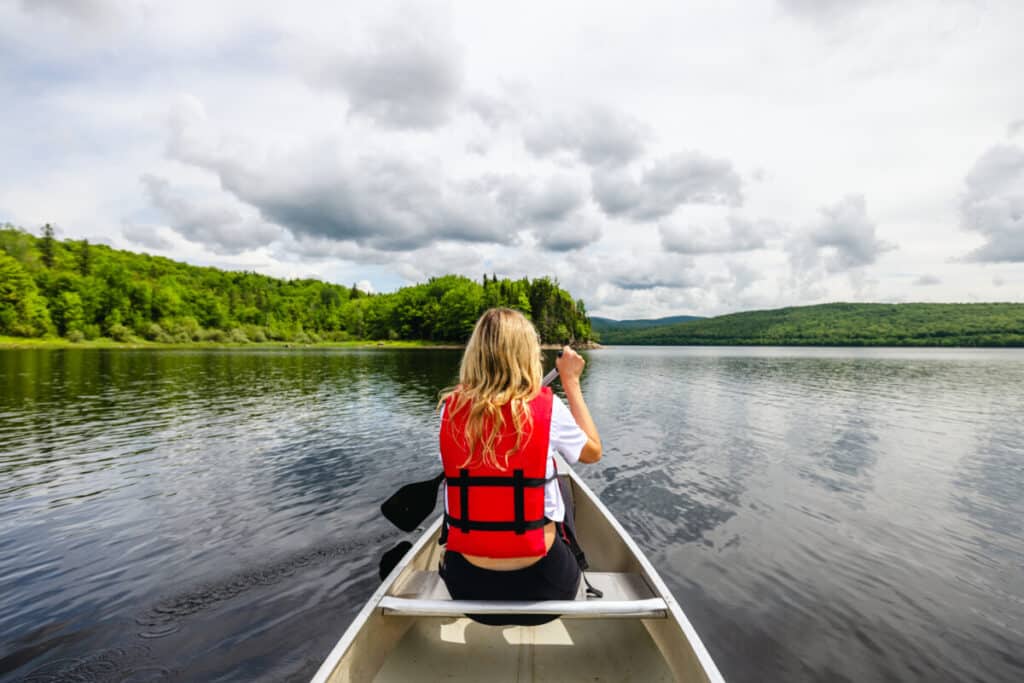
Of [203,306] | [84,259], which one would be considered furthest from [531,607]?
[84,259]

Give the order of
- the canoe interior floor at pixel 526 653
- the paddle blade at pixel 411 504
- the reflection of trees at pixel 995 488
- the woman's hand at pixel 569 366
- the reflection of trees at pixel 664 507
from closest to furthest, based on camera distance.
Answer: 1. the canoe interior floor at pixel 526 653
2. the woman's hand at pixel 569 366
3. the paddle blade at pixel 411 504
4. the reflection of trees at pixel 664 507
5. the reflection of trees at pixel 995 488

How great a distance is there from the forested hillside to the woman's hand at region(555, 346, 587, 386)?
370ft

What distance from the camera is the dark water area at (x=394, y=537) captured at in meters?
5.52

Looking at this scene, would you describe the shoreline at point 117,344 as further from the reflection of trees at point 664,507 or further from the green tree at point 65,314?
the reflection of trees at point 664,507

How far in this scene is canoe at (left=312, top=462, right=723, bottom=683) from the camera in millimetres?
3500

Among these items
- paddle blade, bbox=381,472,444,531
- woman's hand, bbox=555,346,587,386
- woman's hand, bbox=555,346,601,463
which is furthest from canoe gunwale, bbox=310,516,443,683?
woman's hand, bbox=555,346,587,386

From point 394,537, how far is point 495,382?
647cm

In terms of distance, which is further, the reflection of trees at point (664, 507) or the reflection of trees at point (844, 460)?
the reflection of trees at point (844, 460)

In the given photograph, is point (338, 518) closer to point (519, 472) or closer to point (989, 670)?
point (519, 472)

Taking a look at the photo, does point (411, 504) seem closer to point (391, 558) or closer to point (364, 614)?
point (391, 558)

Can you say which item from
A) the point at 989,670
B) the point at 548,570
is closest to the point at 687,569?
the point at 989,670

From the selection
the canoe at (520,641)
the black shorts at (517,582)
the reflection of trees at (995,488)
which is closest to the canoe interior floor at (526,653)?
the canoe at (520,641)

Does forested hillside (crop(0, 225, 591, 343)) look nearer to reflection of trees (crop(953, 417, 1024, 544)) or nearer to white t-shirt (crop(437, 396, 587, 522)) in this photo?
reflection of trees (crop(953, 417, 1024, 544))

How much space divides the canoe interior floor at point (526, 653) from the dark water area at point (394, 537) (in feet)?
6.54
